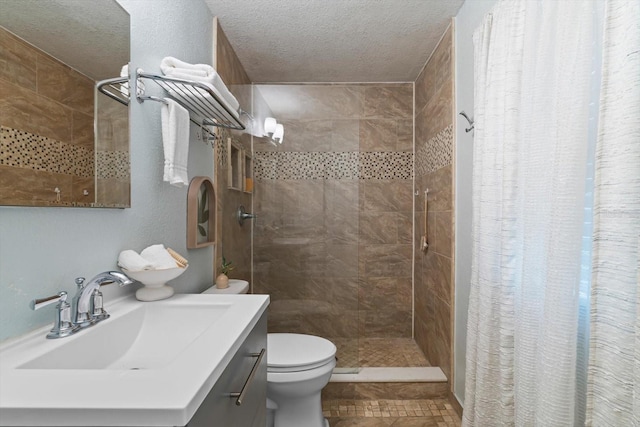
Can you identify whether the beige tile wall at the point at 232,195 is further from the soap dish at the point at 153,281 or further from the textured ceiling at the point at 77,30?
the textured ceiling at the point at 77,30

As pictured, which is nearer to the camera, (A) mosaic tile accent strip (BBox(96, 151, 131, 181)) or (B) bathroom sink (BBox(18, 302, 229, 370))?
(B) bathroom sink (BBox(18, 302, 229, 370))

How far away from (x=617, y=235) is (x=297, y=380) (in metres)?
1.44

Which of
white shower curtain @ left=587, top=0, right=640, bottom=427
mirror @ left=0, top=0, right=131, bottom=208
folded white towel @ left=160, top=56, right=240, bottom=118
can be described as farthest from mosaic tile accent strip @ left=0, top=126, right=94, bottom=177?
white shower curtain @ left=587, top=0, right=640, bottom=427

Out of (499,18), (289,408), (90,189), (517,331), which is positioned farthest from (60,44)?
(289,408)

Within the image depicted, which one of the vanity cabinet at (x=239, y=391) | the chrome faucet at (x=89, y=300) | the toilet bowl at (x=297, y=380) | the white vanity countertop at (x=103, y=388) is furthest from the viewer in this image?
the toilet bowl at (x=297, y=380)

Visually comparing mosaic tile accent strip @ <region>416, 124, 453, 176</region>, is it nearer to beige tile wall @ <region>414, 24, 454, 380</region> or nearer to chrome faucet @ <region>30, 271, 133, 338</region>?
beige tile wall @ <region>414, 24, 454, 380</region>

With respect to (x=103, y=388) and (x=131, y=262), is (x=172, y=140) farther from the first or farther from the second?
(x=103, y=388)

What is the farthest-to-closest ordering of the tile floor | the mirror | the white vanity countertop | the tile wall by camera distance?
the tile wall, the tile floor, the mirror, the white vanity countertop

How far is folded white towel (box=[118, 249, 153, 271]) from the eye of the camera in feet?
3.74

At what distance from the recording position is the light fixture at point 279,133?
9.57 ft

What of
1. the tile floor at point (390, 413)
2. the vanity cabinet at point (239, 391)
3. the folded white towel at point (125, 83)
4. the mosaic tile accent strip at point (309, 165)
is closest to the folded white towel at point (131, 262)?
the vanity cabinet at point (239, 391)

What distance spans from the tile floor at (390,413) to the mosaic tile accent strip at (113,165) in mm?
1749

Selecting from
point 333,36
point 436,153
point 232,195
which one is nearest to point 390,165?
point 436,153

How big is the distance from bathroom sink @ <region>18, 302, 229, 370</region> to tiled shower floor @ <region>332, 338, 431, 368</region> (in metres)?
1.51
